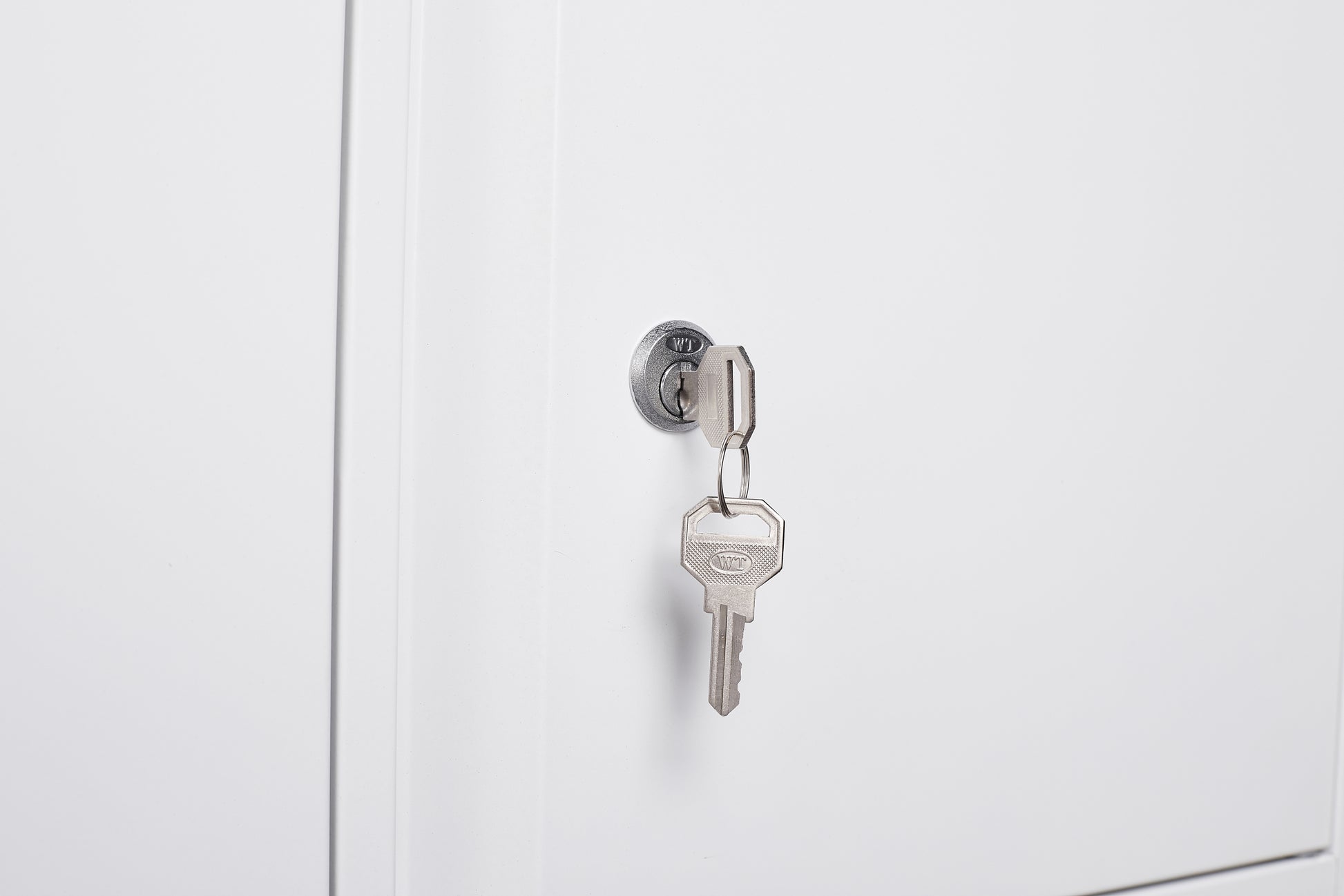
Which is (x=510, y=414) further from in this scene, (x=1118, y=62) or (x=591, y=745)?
(x=1118, y=62)

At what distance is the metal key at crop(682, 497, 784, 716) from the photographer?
0.37 m

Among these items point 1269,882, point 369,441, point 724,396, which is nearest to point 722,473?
point 724,396

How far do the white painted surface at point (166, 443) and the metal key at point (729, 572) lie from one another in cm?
14

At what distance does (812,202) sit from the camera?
427 mm

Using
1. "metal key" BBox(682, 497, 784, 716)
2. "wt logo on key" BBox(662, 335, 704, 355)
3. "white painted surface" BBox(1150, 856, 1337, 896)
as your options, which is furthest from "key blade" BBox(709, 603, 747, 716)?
"white painted surface" BBox(1150, 856, 1337, 896)

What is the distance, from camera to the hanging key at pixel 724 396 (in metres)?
0.36

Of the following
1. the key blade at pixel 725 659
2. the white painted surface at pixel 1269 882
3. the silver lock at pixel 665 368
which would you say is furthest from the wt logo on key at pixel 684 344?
the white painted surface at pixel 1269 882

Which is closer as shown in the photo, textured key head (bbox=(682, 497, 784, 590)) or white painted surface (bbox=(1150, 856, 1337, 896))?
textured key head (bbox=(682, 497, 784, 590))

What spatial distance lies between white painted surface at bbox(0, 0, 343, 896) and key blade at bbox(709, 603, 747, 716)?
15 centimetres

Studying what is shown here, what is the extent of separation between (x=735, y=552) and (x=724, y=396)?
0.20 ft

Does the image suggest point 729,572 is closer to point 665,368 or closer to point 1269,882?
point 665,368

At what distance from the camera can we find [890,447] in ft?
1.48

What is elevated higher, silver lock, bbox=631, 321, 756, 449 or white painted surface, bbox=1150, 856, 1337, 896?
silver lock, bbox=631, 321, 756, 449

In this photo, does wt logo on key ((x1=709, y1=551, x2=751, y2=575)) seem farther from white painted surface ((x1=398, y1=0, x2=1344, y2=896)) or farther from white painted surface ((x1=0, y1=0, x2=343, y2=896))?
white painted surface ((x1=0, y1=0, x2=343, y2=896))
